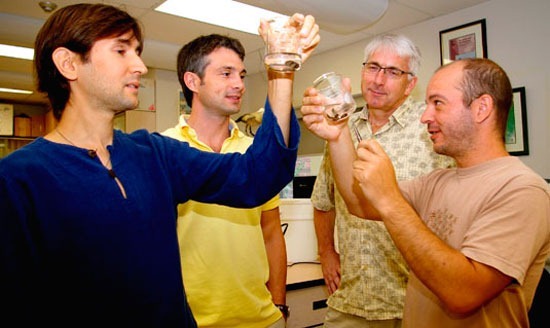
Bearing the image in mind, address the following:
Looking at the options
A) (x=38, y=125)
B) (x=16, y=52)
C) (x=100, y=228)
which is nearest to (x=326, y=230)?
(x=100, y=228)

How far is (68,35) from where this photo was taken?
999 mm

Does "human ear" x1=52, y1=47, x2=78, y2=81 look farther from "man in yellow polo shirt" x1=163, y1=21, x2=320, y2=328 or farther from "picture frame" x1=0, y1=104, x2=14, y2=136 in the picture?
"picture frame" x1=0, y1=104, x2=14, y2=136

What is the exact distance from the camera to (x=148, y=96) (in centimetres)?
536

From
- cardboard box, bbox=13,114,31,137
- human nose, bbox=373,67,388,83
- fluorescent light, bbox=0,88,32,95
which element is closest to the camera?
human nose, bbox=373,67,388,83

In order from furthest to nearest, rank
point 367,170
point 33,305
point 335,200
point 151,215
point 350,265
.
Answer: point 335,200, point 350,265, point 367,170, point 151,215, point 33,305

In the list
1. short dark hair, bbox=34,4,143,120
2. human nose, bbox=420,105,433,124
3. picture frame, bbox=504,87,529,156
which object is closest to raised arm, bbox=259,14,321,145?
short dark hair, bbox=34,4,143,120

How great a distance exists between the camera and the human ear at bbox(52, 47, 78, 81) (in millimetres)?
1008

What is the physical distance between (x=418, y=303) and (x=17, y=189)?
1008 mm

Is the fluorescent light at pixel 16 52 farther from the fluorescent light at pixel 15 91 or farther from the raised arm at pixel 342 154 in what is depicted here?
the raised arm at pixel 342 154

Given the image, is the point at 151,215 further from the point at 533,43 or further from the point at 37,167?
the point at 533,43

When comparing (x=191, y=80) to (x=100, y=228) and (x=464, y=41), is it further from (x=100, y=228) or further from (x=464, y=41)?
(x=464, y=41)

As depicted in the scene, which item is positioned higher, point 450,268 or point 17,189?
point 17,189

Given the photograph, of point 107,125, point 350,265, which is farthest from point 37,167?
point 350,265

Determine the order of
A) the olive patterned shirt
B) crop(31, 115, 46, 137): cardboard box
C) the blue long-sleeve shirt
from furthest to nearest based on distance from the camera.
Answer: crop(31, 115, 46, 137): cardboard box → the olive patterned shirt → the blue long-sleeve shirt
